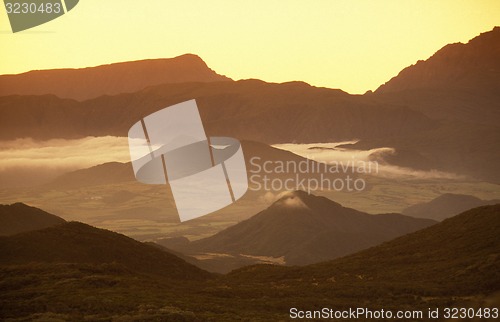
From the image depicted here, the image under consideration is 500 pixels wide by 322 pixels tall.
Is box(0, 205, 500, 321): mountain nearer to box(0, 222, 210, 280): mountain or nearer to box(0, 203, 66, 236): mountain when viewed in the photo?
box(0, 222, 210, 280): mountain

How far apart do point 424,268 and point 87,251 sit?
53.5m

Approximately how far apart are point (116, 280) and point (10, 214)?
4088 inches

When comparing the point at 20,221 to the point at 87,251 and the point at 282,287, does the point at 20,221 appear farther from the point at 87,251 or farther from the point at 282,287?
the point at 282,287

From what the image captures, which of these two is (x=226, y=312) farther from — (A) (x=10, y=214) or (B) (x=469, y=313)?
(A) (x=10, y=214)

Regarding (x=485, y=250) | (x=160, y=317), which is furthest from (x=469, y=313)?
(x=485, y=250)

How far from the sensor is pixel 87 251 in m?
127

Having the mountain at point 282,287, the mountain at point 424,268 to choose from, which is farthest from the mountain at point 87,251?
the mountain at point 424,268

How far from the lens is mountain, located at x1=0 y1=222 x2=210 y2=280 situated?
121250mm

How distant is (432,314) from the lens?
79.2m

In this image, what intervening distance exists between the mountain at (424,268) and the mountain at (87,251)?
13600 mm

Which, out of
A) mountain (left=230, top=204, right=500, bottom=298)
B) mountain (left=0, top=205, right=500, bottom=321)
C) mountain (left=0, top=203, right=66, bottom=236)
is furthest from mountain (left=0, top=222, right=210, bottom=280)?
mountain (left=0, top=203, right=66, bottom=236)

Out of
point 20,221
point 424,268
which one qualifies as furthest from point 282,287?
point 20,221

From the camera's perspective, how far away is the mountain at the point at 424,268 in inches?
3553

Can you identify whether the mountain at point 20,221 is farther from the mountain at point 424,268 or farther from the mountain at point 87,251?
the mountain at point 424,268
